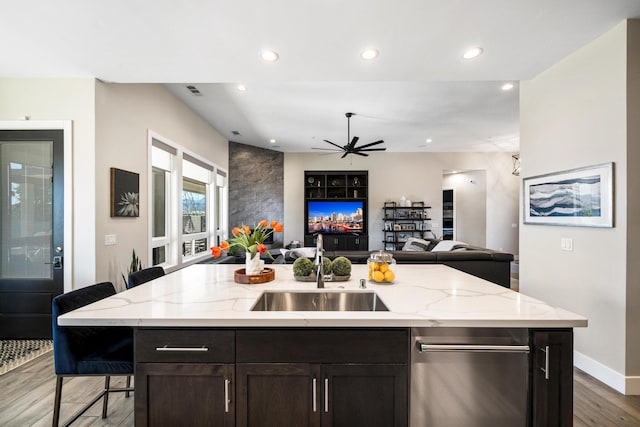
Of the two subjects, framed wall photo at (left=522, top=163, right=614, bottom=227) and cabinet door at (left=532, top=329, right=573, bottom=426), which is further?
framed wall photo at (left=522, top=163, right=614, bottom=227)

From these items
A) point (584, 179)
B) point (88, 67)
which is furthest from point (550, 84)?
point (88, 67)

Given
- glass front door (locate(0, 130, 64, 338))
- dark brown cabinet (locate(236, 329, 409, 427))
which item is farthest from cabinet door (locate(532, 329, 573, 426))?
glass front door (locate(0, 130, 64, 338))

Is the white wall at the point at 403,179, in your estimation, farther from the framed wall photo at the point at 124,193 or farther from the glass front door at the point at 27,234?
the glass front door at the point at 27,234

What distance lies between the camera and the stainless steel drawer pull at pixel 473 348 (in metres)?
1.18

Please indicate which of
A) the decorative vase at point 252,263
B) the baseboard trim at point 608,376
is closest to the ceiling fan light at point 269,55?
the decorative vase at point 252,263

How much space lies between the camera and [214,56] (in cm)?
249

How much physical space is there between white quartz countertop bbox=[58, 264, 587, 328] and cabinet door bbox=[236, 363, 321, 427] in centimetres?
20

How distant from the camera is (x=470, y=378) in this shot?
4.00 ft

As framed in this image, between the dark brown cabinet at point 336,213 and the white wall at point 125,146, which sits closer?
the white wall at point 125,146

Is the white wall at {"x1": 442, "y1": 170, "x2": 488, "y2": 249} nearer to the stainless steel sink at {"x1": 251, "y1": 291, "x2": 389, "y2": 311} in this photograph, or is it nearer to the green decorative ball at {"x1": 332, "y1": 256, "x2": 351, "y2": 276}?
the green decorative ball at {"x1": 332, "y1": 256, "x2": 351, "y2": 276}

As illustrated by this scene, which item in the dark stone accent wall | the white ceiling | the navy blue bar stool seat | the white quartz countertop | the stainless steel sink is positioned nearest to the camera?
the white quartz countertop

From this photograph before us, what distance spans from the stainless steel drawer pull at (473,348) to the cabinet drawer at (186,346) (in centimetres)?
82

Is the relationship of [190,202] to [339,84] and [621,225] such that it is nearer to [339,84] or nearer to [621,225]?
[339,84]

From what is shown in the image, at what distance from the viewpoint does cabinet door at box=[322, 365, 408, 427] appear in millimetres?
1199
